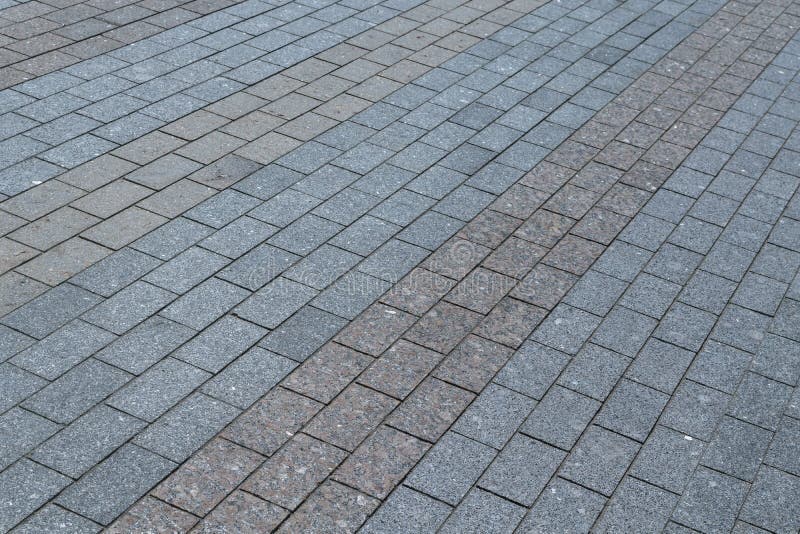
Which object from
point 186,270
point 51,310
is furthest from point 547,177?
point 51,310

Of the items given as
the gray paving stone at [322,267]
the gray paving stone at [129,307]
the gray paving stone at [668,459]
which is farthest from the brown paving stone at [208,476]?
the gray paving stone at [668,459]

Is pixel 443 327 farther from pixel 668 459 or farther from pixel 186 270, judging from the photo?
pixel 186 270

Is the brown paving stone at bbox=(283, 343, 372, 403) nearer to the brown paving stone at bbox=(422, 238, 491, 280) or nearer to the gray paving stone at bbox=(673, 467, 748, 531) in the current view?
the brown paving stone at bbox=(422, 238, 491, 280)

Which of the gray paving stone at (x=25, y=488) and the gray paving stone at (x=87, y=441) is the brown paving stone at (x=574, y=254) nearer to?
the gray paving stone at (x=87, y=441)

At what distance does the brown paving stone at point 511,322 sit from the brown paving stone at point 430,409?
0.59m

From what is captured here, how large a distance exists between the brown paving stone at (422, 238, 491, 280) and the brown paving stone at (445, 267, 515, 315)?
3.1 inches

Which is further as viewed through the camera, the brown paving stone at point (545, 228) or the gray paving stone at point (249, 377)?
the brown paving stone at point (545, 228)

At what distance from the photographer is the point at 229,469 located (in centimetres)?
513

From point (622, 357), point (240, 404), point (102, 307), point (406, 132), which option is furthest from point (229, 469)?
point (406, 132)

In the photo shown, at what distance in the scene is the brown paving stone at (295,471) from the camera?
16.5 ft

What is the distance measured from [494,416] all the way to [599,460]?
64 centimetres

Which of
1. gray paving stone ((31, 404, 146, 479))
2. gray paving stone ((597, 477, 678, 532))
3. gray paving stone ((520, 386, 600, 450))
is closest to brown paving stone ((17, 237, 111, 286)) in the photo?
gray paving stone ((31, 404, 146, 479))

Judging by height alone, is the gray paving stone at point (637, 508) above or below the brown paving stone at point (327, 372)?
below

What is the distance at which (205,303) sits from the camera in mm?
6254
